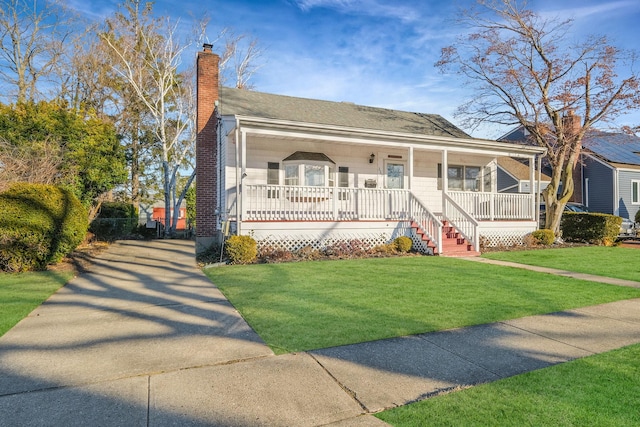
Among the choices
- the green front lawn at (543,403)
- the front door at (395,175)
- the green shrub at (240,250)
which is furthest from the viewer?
the front door at (395,175)

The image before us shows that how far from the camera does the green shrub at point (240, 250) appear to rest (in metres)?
9.99

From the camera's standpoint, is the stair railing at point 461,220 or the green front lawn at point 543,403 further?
the stair railing at point 461,220

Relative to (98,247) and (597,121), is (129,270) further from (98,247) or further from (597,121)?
(597,121)

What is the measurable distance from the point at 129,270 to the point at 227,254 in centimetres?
248

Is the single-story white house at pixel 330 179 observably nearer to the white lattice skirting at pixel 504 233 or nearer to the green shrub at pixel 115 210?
the white lattice skirting at pixel 504 233

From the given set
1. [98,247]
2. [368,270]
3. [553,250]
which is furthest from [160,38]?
[553,250]

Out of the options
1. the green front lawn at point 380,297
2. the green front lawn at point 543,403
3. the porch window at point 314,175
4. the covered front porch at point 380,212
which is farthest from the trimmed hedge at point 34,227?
the green front lawn at point 543,403

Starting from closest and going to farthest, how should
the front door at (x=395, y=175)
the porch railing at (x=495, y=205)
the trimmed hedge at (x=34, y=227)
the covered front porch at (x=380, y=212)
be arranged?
the trimmed hedge at (x=34, y=227) < the covered front porch at (x=380, y=212) < the porch railing at (x=495, y=205) < the front door at (x=395, y=175)

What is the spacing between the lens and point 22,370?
135 inches

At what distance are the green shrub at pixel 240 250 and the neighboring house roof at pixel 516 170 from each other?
23.0 m

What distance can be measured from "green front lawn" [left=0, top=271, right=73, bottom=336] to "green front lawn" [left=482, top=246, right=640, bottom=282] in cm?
1123

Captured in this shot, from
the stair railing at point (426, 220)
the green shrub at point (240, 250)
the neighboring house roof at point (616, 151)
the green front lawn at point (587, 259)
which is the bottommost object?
the green front lawn at point (587, 259)

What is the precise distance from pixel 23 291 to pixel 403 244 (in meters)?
9.72

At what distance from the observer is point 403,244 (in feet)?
39.5
